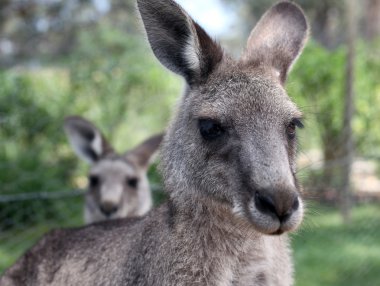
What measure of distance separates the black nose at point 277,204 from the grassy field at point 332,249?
3.95 meters

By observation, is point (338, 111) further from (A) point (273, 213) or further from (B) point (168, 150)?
(A) point (273, 213)

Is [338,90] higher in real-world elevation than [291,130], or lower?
lower

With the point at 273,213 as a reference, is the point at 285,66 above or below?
above

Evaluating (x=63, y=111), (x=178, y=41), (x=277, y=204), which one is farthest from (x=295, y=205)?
(x=63, y=111)

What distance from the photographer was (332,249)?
7922 millimetres

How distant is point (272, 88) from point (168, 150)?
62cm

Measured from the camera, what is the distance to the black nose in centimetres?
249

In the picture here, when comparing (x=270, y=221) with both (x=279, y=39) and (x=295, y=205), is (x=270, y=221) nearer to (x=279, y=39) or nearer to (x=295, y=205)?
(x=295, y=205)

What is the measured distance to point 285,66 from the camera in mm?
3363

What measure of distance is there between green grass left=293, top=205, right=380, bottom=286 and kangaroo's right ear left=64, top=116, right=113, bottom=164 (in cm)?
226

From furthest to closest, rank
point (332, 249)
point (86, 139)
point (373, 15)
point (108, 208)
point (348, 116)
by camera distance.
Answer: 1. point (373, 15)
2. point (348, 116)
3. point (332, 249)
4. point (86, 139)
5. point (108, 208)

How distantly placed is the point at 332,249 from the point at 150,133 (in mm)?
2887

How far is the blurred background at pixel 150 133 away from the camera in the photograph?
7477 millimetres

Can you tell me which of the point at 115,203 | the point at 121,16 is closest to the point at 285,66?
the point at 115,203
